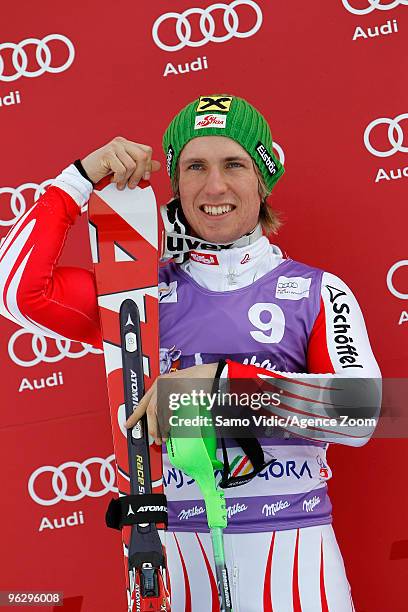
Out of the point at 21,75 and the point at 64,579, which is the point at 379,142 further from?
the point at 64,579

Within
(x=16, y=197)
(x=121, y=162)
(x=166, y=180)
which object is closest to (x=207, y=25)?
(x=166, y=180)

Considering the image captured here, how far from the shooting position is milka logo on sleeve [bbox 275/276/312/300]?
6.45 ft

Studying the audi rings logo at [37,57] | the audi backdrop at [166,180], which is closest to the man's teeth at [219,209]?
the audi backdrop at [166,180]

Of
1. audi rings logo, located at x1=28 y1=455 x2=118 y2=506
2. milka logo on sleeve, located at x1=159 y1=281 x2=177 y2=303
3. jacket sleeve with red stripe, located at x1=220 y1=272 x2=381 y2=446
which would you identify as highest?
milka logo on sleeve, located at x1=159 y1=281 x2=177 y2=303

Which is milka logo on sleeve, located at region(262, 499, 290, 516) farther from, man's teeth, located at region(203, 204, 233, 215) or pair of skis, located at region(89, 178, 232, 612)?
man's teeth, located at region(203, 204, 233, 215)

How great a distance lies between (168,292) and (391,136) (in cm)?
84

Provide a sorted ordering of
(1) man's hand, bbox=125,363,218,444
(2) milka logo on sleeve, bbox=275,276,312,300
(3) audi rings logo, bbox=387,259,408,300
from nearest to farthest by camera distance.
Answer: (1) man's hand, bbox=125,363,218,444 < (2) milka logo on sleeve, bbox=275,276,312,300 < (3) audi rings logo, bbox=387,259,408,300

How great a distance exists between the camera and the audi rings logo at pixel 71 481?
2529mm

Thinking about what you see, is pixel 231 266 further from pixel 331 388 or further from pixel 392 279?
pixel 392 279

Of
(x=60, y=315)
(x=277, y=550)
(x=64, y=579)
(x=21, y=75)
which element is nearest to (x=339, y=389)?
(x=277, y=550)

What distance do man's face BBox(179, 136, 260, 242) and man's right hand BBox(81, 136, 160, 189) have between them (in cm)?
12

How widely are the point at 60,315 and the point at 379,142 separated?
1041 millimetres

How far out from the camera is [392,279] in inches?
98.9

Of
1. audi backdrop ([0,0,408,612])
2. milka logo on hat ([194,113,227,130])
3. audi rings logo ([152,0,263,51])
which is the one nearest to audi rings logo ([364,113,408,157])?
audi backdrop ([0,0,408,612])
